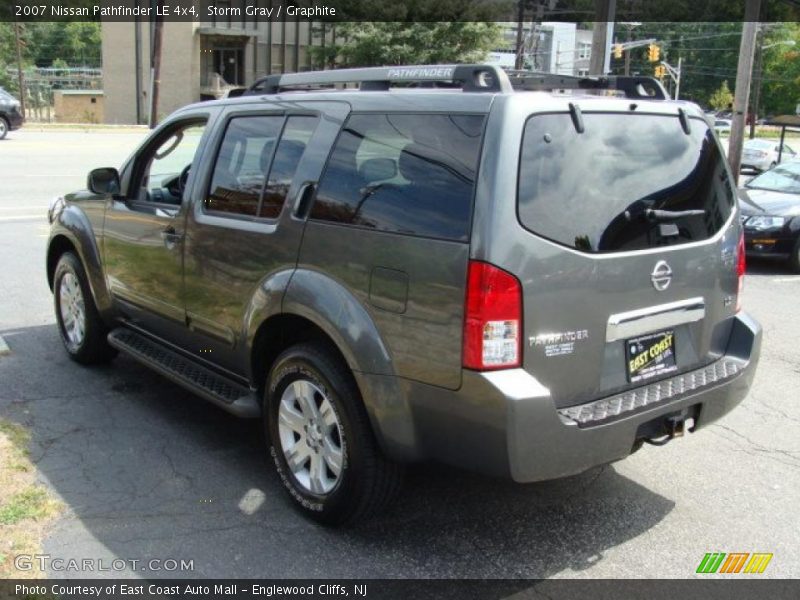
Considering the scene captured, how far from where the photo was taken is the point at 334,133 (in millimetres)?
3621

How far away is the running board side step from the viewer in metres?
4.01

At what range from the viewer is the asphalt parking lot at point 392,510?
133 inches

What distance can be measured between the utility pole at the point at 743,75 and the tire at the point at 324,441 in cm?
1552

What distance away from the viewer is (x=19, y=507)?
365 cm

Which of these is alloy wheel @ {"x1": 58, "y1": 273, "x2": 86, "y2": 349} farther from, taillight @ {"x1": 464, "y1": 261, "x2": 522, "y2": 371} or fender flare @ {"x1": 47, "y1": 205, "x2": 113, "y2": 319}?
taillight @ {"x1": 464, "y1": 261, "x2": 522, "y2": 371}

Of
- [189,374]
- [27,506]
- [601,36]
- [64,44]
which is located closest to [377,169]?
[189,374]

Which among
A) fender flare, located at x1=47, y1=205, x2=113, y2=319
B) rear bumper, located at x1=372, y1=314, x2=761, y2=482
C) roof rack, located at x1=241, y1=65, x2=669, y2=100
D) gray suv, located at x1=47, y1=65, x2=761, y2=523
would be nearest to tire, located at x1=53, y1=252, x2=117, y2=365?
fender flare, located at x1=47, y1=205, x2=113, y2=319

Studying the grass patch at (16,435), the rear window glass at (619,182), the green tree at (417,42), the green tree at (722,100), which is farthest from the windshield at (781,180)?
the green tree at (722,100)

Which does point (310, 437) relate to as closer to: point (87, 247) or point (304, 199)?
point (304, 199)

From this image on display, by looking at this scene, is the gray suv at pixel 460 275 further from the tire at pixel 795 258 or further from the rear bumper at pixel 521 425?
the tire at pixel 795 258

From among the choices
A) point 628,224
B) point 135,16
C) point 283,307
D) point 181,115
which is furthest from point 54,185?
point 135,16

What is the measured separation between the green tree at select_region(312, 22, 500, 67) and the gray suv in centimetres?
4168

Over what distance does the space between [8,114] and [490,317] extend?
26.3 meters

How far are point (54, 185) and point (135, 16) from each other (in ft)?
120
